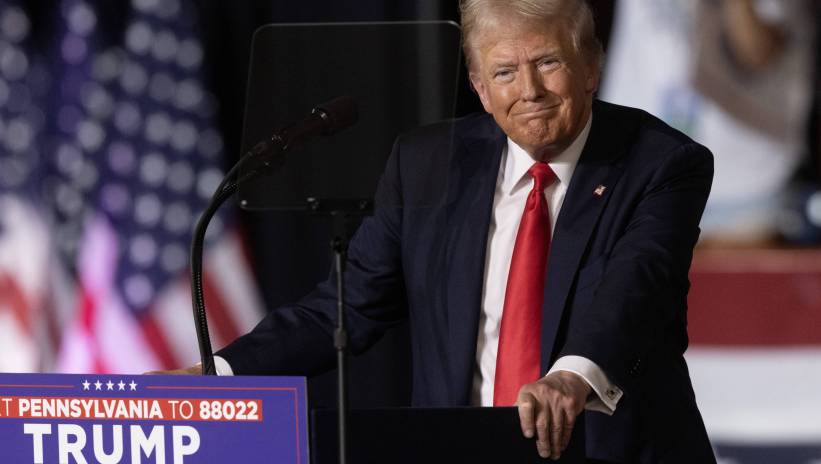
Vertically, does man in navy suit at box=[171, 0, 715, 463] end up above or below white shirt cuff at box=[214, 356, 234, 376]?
above

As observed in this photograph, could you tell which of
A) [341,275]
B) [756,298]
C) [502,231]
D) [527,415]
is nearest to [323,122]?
[341,275]

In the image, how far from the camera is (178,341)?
345cm

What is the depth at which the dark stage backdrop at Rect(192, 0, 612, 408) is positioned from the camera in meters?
3.22

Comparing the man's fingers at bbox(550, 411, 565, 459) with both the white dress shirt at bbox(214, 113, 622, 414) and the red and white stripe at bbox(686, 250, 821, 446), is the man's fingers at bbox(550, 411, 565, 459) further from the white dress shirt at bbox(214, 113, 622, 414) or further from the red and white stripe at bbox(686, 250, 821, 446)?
the red and white stripe at bbox(686, 250, 821, 446)

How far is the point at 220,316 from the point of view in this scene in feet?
11.0

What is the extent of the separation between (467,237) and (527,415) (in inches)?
21.3

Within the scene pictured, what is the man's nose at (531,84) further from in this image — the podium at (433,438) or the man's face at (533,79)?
the podium at (433,438)

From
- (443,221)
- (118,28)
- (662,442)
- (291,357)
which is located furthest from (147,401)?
(118,28)

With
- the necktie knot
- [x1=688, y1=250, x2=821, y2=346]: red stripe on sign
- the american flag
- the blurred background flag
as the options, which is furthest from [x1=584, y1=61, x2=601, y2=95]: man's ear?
the blurred background flag

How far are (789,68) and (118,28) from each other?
1860 millimetres

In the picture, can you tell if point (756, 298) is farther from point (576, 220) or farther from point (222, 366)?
point (222, 366)

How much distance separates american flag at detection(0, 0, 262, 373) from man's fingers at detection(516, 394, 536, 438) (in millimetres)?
2190

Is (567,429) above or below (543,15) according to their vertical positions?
below

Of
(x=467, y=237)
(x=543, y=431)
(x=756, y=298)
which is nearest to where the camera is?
(x=543, y=431)
